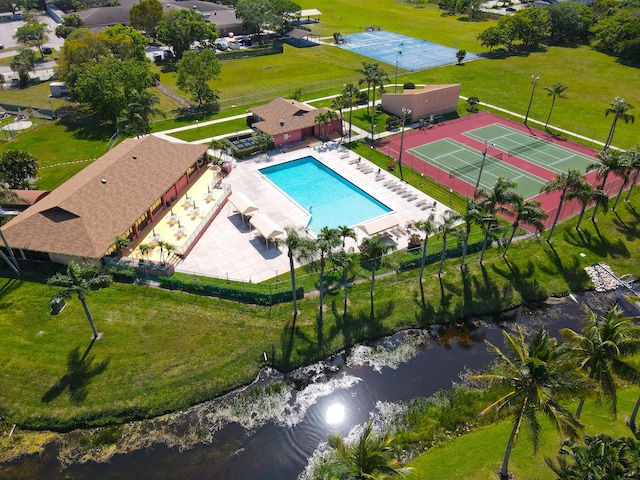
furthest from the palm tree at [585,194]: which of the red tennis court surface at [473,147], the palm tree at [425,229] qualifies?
A: the palm tree at [425,229]

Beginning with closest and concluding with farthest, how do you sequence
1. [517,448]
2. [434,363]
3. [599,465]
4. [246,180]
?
[599,465]
[517,448]
[434,363]
[246,180]

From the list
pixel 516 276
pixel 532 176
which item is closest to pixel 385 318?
pixel 516 276

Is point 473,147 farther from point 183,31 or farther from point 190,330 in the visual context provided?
point 183,31

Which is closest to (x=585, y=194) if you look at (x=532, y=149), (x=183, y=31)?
(x=532, y=149)

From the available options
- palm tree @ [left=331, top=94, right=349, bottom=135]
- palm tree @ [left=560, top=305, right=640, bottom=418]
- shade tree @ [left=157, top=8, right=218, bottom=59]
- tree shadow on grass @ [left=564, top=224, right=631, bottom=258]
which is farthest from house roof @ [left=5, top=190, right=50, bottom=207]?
shade tree @ [left=157, top=8, right=218, bottom=59]

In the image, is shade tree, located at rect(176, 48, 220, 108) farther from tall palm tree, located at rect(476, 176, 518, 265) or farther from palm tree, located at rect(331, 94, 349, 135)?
tall palm tree, located at rect(476, 176, 518, 265)

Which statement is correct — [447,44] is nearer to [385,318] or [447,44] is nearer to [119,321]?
[385,318]
